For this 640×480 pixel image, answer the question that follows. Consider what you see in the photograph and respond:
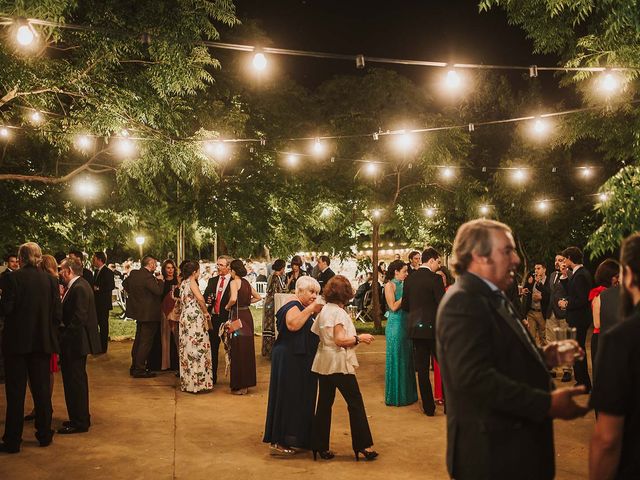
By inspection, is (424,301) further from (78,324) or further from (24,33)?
(24,33)

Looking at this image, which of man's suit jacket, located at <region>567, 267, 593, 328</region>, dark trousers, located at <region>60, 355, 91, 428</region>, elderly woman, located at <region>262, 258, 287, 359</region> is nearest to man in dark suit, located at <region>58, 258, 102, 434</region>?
dark trousers, located at <region>60, 355, 91, 428</region>

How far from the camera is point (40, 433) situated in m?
6.84

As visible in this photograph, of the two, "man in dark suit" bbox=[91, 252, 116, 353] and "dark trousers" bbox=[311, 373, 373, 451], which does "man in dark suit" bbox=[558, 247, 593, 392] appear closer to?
"dark trousers" bbox=[311, 373, 373, 451]

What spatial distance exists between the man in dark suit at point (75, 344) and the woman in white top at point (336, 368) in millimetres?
2568

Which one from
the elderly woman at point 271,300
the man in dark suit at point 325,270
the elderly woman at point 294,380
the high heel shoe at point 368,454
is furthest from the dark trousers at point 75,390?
the man in dark suit at point 325,270

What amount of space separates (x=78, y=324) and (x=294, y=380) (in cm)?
248

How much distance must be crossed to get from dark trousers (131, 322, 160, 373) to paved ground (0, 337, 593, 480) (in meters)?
1.21

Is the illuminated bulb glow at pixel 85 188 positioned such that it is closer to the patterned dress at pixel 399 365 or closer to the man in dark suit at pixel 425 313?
the patterned dress at pixel 399 365

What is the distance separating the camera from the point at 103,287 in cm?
1373

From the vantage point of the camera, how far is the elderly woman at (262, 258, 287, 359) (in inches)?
492

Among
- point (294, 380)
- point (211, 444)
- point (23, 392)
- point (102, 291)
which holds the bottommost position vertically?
point (211, 444)

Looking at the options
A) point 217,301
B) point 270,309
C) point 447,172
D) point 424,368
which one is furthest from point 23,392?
point 447,172

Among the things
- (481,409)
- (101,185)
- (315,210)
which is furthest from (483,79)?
(481,409)

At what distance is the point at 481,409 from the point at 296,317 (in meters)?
3.79
